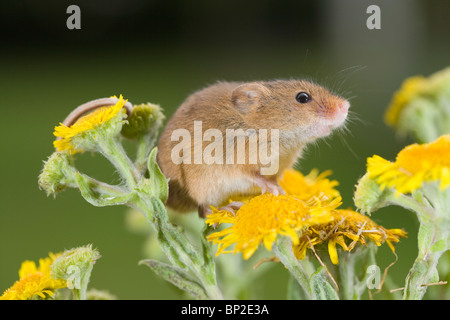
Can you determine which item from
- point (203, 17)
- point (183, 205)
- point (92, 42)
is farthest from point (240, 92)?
point (203, 17)

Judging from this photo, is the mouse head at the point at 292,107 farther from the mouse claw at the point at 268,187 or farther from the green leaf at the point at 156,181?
the green leaf at the point at 156,181

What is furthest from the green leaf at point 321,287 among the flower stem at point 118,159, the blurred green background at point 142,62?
the blurred green background at point 142,62

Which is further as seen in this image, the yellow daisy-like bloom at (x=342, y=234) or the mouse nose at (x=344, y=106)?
the mouse nose at (x=344, y=106)

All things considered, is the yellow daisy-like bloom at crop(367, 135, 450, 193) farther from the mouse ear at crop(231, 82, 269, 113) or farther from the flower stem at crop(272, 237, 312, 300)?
the mouse ear at crop(231, 82, 269, 113)

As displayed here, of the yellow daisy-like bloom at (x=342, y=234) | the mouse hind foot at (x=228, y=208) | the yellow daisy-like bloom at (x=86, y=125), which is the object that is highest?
the yellow daisy-like bloom at (x=86, y=125)

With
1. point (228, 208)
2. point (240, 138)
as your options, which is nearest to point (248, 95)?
point (240, 138)

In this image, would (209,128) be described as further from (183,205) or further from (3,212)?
(3,212)

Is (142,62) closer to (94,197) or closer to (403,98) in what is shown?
(403,98)
